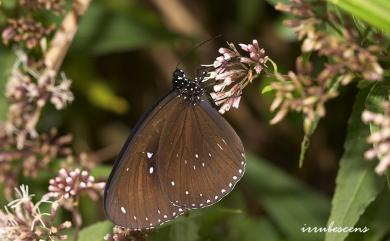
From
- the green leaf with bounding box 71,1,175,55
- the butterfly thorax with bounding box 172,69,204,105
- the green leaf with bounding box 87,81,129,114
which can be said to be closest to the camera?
the butterfly thorax with bounding box 172,69,204,105

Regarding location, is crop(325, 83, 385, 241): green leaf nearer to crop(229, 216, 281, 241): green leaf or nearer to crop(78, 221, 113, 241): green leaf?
crop(78, 221, 113, 241): green leaf

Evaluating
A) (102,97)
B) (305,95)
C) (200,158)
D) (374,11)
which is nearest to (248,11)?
(102,97)

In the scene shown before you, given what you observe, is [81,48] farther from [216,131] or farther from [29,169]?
[216,131]

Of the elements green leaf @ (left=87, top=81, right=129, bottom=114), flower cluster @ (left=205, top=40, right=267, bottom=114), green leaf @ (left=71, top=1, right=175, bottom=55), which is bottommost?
green leaf @ (left=87, top=81, right=129, bottom=114)

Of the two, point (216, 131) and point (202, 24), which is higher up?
point (202, 24)

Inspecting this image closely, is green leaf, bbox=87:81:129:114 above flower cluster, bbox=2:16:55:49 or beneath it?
beneath

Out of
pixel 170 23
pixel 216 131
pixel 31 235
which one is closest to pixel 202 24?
pixel 170 23

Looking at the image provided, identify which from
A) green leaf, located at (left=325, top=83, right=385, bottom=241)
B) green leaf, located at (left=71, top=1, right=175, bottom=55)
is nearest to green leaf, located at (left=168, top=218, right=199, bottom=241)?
green leaf, located at (left=325, top=83, right=385, bottom=241)
